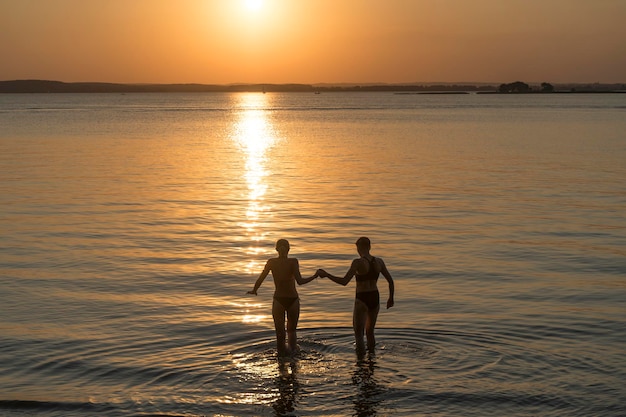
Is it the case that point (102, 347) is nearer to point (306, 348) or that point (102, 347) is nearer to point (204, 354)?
point (204, 354)

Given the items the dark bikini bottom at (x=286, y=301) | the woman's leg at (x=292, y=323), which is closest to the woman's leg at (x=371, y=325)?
the woman's leg at (x=292, y=323)

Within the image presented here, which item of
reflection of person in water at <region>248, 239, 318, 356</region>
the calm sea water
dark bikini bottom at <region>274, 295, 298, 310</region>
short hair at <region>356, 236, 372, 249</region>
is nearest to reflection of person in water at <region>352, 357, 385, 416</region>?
the calm sea water

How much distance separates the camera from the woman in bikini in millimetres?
14156

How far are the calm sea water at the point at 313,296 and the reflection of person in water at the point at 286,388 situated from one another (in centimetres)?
4

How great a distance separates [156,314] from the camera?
1800cm


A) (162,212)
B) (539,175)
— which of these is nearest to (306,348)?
(162,212)

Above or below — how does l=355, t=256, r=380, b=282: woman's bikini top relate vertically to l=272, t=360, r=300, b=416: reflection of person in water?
above

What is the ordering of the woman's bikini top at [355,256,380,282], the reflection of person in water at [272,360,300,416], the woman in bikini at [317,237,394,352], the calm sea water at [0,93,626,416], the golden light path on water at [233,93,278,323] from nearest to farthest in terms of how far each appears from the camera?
the reflection of person in water at [272,360,300,416]
the calm sea water at [0,93,626,416]
the woman in bikini at [317,237,394,352]
the woman's bikini top at [355,256,380,282]
the golden light path on water at [233,93,278,323]

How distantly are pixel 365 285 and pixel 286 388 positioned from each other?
7.49 ft

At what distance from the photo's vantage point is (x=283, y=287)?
14.3 m

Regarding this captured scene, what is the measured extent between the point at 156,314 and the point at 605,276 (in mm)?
10681

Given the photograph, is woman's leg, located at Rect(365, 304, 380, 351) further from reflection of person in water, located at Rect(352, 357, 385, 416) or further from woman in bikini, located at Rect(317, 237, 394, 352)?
reflection of person in water, located at Rect(352, 357, 385, 416)

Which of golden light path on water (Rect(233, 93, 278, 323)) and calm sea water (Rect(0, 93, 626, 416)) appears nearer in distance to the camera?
calm sea water (Rect(0, 93, 626, 416))

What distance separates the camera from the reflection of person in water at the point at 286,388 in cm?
1233
